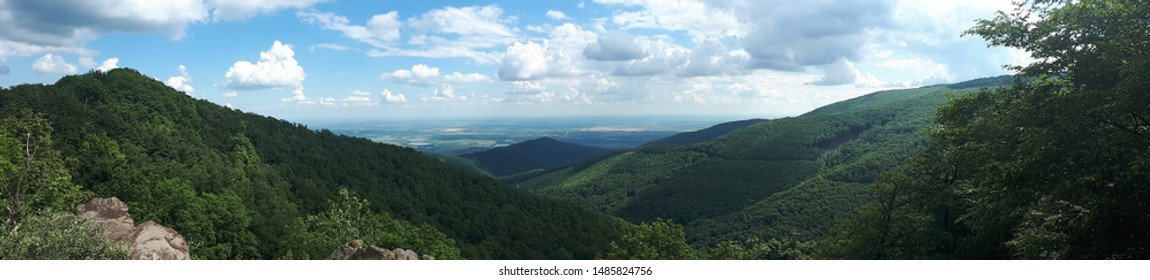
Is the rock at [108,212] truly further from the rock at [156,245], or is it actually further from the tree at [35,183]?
the rock at [156,245]

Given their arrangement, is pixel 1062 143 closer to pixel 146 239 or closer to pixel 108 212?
pixel 146 239

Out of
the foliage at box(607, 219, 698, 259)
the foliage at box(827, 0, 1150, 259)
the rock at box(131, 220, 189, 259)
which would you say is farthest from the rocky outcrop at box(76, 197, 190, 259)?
the foliage at box(827, 0, 1150, 259)

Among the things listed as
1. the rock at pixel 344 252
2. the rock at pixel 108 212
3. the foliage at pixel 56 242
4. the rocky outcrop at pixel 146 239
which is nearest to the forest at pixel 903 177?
the foliage at pixel 56 242

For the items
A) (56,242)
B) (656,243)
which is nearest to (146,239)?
(56,242)

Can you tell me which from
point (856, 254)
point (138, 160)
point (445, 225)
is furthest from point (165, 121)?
point (856, 254)

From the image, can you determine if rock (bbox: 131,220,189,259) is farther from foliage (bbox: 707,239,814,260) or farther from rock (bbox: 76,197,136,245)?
foliage (bbox: 707,239,814,260)

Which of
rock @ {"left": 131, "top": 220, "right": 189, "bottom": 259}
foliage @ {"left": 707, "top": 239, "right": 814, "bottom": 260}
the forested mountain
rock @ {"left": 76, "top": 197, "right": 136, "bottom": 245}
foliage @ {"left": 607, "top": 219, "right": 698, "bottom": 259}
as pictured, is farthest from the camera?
foliage @ {"left": 707, "top": 239, "right": 814, "bottom": 260}
